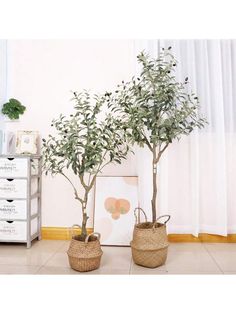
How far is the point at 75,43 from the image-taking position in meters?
3.15

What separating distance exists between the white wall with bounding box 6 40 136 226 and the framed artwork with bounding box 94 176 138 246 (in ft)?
0.42

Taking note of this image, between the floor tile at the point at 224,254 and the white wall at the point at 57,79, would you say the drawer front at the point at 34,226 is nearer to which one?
the white wall at the point at 57,79

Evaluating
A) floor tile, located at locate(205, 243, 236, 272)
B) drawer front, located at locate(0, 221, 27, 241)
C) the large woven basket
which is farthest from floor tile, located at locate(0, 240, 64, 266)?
floor tile, located at locate(205, 243, 236, 272)

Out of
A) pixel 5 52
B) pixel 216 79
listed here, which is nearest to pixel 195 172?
pixel 216 79

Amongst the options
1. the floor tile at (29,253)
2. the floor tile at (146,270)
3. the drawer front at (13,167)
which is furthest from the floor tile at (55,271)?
the drawer front at (13,167)

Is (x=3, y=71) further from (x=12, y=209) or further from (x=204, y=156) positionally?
(x=204, y=156)

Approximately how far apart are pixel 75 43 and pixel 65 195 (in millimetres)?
1493

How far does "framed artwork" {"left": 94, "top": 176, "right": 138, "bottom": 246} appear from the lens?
2.98 meters

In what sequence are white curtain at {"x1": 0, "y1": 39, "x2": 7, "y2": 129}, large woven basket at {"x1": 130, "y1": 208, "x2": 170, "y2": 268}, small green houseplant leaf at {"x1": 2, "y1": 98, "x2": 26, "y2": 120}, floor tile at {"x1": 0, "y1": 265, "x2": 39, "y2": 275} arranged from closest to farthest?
floor tile at {"x1": 0, "y1": 265, "x2": 39, "y2": 275}
large woven basket at {"x1": 130, "y1": 208, "x2": 170, "y2": 268}
small green houseplant leaf at {"x1": 2, "y1": 98, "x2": 26, "y2": 120}
white curtain at {"x1": 0, "y1": 39, "x2": 7, "y2": 129}

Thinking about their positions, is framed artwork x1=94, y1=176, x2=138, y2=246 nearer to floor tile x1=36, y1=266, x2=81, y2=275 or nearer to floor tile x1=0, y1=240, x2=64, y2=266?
floor tile x1=0, y1=240, x2=64, y2=266

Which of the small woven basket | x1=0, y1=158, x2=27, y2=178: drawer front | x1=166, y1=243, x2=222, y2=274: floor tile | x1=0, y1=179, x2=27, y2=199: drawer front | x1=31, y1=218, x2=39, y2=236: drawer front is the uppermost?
x1=0, y1=158, x2=27, y2=178: drawer front

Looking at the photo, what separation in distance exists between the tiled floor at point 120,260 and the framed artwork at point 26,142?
2.87 feet

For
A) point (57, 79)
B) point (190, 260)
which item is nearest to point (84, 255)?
point (190, 260)

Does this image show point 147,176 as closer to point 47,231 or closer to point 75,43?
point 47,231
